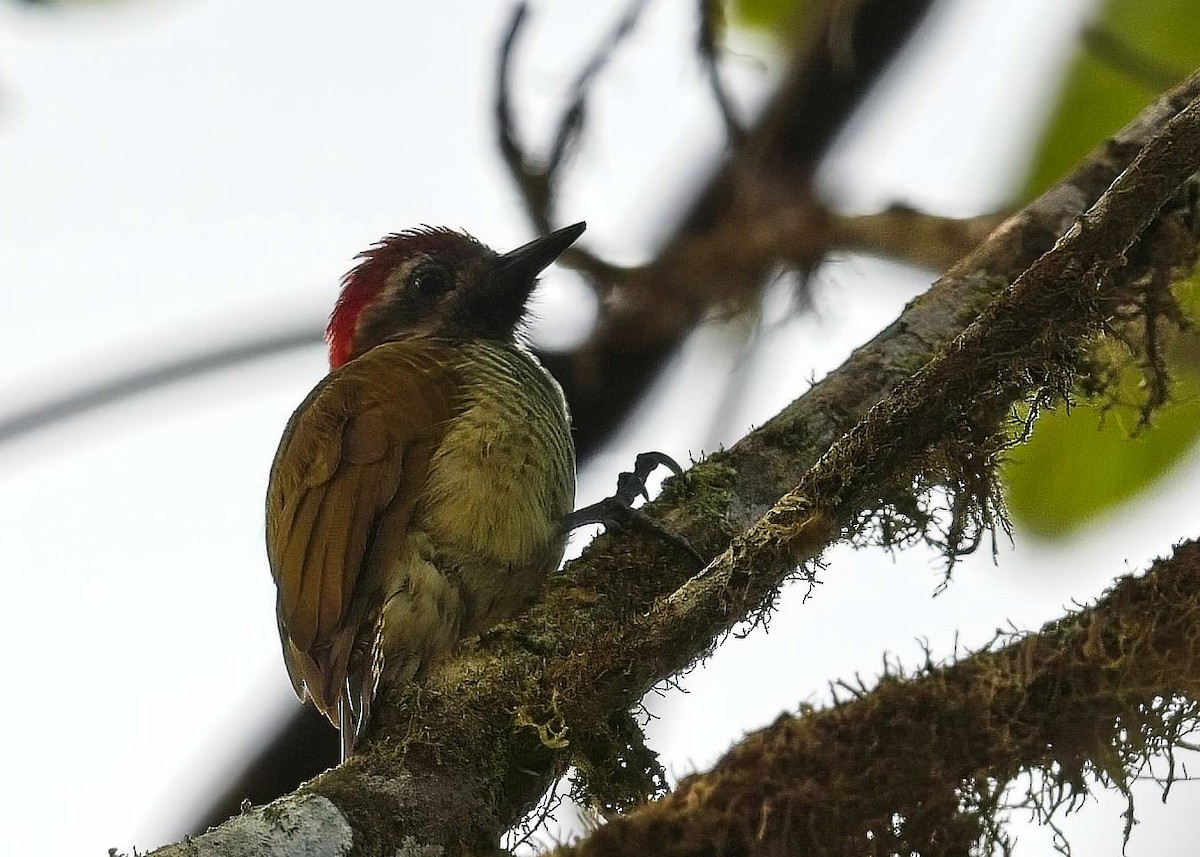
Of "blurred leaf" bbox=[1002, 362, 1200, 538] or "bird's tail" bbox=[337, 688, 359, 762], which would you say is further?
"blurred leaf" bbox=[1002, 362, 1200, 538]

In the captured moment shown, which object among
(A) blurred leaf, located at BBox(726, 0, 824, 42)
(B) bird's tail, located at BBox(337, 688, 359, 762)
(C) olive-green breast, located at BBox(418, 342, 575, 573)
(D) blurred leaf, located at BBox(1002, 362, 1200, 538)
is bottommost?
(D) blurred leaf, located at BBox(1002, 362, 1200, 538)

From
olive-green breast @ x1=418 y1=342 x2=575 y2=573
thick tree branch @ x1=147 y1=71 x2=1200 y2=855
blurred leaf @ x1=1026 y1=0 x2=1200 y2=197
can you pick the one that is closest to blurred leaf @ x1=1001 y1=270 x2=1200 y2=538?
blurred leaf @ x1=1026 y1=0 x2=1200 y2=197

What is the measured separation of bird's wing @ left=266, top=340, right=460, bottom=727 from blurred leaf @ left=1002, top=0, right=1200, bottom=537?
1464 millimetres

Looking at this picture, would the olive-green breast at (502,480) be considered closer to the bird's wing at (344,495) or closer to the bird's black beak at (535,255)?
the bird's wing at (344,495)

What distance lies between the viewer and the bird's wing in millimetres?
3078

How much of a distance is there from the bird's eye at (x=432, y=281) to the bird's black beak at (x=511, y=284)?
0.51ft

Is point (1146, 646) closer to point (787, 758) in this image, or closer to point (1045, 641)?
point (1045, 641)

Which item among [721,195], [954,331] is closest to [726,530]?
[954,331]

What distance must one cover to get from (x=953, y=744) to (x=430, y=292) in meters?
2.98

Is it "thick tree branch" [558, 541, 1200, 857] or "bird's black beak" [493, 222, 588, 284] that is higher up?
"bird's black beak" [493, 222, 588, 284]

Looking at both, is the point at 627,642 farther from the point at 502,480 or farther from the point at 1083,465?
the point at 1083,465

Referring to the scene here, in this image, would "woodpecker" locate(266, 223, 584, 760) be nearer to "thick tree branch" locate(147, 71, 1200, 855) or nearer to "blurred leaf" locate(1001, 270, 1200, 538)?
"thick tree branch" locate(147, 71, 1200, 855)

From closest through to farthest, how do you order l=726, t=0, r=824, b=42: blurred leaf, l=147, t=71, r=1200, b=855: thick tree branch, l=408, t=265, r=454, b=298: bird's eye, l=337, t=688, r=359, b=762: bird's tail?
l=147, t=71, r=1200, b=855: thick tree branch < l=337, t=688, r=359, b=762: bird's tail < l=726, t=0, r=824, b=42: blurred leaf < l=408, t=265, r=454, b=298: bird's eye

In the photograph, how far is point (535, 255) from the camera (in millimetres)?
4125
